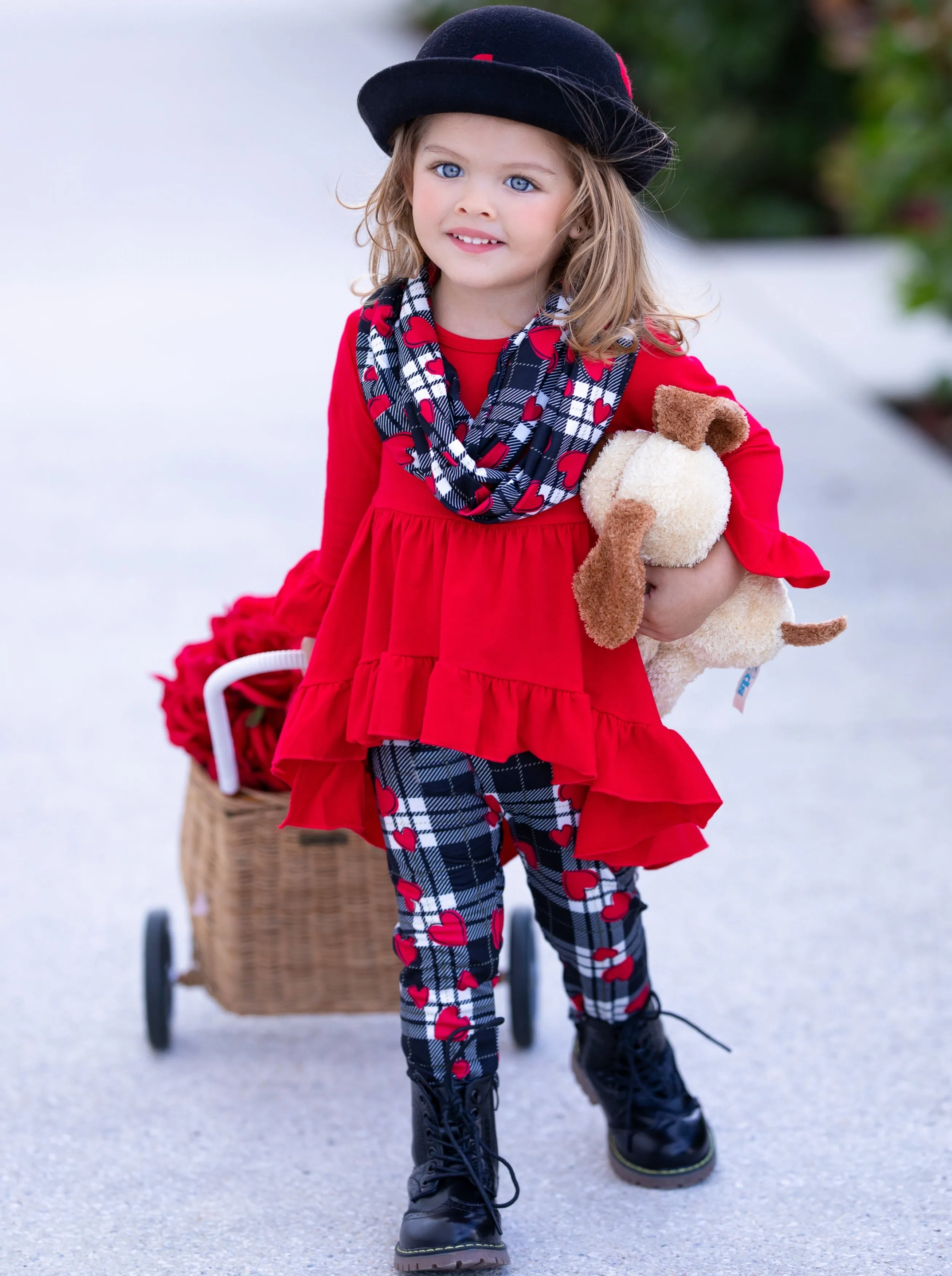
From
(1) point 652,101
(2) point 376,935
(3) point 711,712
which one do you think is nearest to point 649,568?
(2) point 376,935

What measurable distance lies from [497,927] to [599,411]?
0.70 metres

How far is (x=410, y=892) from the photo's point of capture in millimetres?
2025

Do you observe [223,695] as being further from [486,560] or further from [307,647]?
[486,560]

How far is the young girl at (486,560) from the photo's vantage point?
73.4 inches

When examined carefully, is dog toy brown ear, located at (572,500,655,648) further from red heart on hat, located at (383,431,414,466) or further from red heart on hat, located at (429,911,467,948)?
red heart on hat, located at (429,911,467,948)

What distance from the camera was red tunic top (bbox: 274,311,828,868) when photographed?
75.0 inches

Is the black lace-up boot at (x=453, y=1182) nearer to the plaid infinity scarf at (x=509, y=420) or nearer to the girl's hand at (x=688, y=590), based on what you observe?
the girl's hand at (x=688, y=590)

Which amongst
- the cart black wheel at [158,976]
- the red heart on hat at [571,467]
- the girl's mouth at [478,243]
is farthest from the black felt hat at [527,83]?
the cart black wheel at [158,976]

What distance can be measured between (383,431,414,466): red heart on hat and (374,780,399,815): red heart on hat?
16.8 inches

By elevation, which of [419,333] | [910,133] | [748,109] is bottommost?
[419,333]

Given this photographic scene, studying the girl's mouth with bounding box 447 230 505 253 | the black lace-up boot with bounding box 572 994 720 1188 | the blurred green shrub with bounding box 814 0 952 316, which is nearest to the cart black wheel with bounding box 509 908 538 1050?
the black lace-up boot with bounding box 572 994 720 1188

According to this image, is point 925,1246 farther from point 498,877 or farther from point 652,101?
point 652,101

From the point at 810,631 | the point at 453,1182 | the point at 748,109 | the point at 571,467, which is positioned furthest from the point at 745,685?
the point at 748,109

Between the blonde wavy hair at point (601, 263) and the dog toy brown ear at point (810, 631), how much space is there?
384mm
